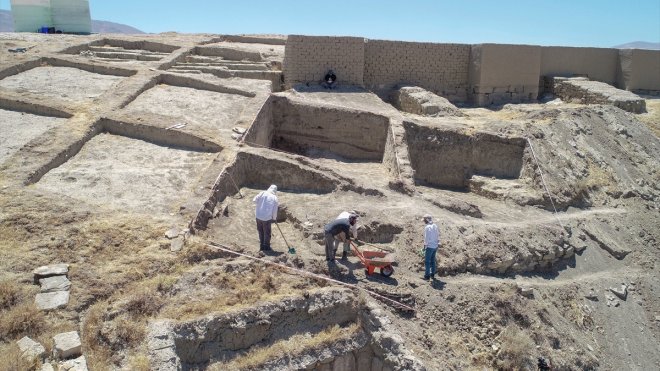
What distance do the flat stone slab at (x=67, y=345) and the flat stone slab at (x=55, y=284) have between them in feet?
2.92

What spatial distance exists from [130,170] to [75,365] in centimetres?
501

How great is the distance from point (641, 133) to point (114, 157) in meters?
13.6

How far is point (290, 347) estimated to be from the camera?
6535 millimetres

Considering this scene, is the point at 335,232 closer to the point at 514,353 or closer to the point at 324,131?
the point at 514,353

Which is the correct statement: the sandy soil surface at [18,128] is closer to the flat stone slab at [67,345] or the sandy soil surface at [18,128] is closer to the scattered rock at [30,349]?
the scattered rock at [30,349]

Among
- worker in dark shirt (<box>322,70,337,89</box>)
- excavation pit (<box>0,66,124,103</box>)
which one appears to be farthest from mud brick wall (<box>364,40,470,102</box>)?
excavation pit (<box>0,66,124,103</box>)

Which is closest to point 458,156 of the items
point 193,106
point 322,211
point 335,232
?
point 322,211

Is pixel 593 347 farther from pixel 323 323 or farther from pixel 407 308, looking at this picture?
pixel 323 323

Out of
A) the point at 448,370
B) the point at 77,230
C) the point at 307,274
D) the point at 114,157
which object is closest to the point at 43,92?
the point at 114,157

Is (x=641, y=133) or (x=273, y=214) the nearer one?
(x=273, y=214)

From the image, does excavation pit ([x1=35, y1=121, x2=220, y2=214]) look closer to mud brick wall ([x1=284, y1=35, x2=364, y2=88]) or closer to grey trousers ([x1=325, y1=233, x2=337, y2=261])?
grey trousers ([x1=325, y1=233, x2=337, y2=261])

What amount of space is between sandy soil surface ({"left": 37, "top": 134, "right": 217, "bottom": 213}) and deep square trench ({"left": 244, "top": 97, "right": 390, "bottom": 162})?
3.13 metres

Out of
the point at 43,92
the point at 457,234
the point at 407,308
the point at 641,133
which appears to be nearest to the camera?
the point at 407,308

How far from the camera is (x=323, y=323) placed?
6.97m
